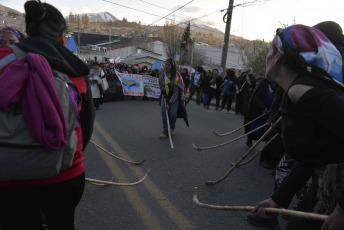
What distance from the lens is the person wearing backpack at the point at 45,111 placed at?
1239mm

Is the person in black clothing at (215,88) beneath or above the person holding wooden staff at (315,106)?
beneath

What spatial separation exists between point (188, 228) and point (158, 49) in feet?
240

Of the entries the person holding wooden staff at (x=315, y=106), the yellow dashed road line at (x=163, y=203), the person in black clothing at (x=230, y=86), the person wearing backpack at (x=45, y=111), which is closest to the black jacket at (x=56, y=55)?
the person wearing backpack at (x=45, y=111)

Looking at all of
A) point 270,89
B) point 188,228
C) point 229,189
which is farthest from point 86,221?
point 270,89

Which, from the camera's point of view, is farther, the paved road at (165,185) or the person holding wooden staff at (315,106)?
the paved road at (165,185)

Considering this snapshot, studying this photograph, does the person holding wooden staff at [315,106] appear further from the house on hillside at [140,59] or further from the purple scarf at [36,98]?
the house on hillside at [140,59]

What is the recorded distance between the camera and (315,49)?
1248 millimetres

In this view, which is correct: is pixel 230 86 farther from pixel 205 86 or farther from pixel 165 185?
pixel 165 185

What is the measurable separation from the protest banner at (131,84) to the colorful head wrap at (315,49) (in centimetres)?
1391

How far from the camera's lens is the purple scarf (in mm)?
1209

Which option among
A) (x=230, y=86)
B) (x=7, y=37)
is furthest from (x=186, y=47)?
(x=7, y=37)

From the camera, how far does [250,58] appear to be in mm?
43000

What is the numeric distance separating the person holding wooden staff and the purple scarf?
1.08 m

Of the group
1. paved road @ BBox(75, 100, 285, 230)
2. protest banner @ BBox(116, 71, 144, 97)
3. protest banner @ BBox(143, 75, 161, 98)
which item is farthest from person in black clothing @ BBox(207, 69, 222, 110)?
paved road @ BBox(75, 100, 285, 230)
